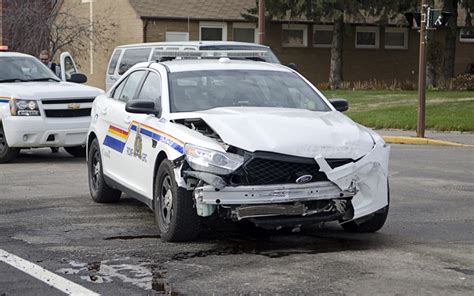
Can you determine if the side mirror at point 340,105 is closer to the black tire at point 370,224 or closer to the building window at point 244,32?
the black tire at point 370,224

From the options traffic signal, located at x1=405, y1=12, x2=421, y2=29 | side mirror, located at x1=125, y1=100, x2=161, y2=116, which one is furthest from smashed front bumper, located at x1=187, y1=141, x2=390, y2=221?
traffic signal, located at x1=405, y1=12, x2=421, y2=29

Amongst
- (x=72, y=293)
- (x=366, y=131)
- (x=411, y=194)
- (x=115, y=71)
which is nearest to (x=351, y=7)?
(x=115, y=71)

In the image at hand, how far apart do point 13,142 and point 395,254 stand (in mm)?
8827

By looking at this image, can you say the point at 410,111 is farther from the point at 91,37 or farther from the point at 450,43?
the point at 91,37

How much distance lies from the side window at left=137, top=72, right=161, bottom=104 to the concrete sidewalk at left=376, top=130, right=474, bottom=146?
10894mm

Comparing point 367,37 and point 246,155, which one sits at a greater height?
point 246,155

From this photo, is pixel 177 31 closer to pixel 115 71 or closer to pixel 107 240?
pixel 115 71

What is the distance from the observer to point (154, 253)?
310 inches

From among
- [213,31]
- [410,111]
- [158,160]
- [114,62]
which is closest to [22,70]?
[114,62]

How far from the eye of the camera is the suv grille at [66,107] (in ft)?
49.7

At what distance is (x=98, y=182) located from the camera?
426 inches

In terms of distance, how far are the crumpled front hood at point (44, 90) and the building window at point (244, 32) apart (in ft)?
86.3

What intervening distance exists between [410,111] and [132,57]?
26.3ft

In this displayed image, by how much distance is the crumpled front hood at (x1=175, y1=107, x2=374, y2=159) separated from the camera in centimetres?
786
